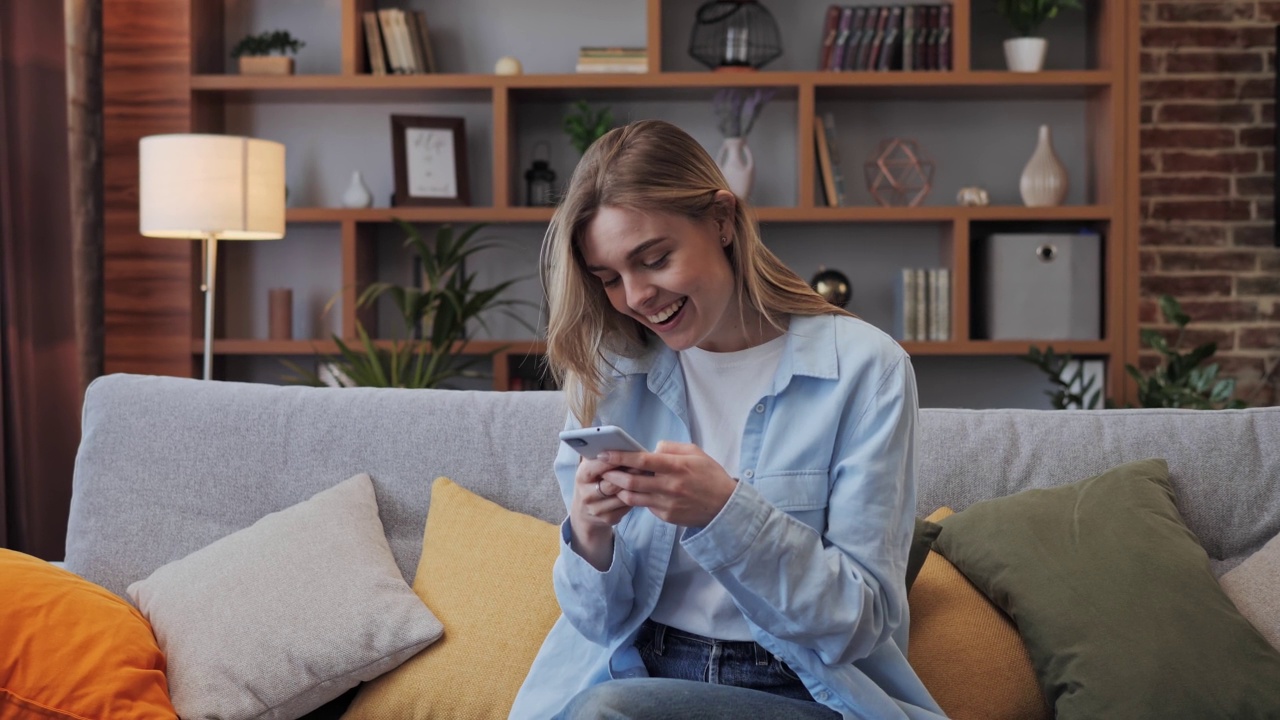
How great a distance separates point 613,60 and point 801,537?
107 inches

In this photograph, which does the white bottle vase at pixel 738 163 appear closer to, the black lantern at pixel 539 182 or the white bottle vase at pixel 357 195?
the black lantern at pixel 539 182

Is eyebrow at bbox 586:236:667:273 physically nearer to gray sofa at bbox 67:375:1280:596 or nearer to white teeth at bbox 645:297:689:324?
white teeth at bbox 645:297:689:324

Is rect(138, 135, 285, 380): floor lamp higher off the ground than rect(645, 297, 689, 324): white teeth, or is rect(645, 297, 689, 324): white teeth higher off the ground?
rect(138, 135, 285, 380): floor lamp

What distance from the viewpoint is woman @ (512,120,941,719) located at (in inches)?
47.4

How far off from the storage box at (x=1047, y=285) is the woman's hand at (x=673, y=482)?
2.62 metres

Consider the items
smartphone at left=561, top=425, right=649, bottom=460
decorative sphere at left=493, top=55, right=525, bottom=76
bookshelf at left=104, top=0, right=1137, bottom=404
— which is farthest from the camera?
decorative sphere at left=493, top=55, right=525, bottom=76

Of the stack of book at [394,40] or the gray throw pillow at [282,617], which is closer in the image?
the gray throw pillow at [282,617]

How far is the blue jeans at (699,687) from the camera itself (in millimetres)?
1208

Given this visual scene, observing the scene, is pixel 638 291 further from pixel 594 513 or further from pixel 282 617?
pixel 282 617

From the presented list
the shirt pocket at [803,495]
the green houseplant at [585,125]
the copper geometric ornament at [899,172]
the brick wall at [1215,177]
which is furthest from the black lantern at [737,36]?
the shirt pocket at [803,495]

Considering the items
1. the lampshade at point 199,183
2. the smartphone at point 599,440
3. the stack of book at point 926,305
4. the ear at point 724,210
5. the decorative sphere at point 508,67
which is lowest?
the smartphone at point 599,440

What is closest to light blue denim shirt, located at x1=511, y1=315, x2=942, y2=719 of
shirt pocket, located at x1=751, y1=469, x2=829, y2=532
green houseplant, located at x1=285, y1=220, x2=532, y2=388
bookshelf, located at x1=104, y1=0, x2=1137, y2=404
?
shirt pocket, located at x1=751, y1=469, x2=829, y2=532

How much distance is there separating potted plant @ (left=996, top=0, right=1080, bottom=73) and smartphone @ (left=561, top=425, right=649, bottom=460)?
9.29ft

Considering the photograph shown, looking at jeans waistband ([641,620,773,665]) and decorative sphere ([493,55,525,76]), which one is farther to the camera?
decorative sphere ([493,55,525,76])
